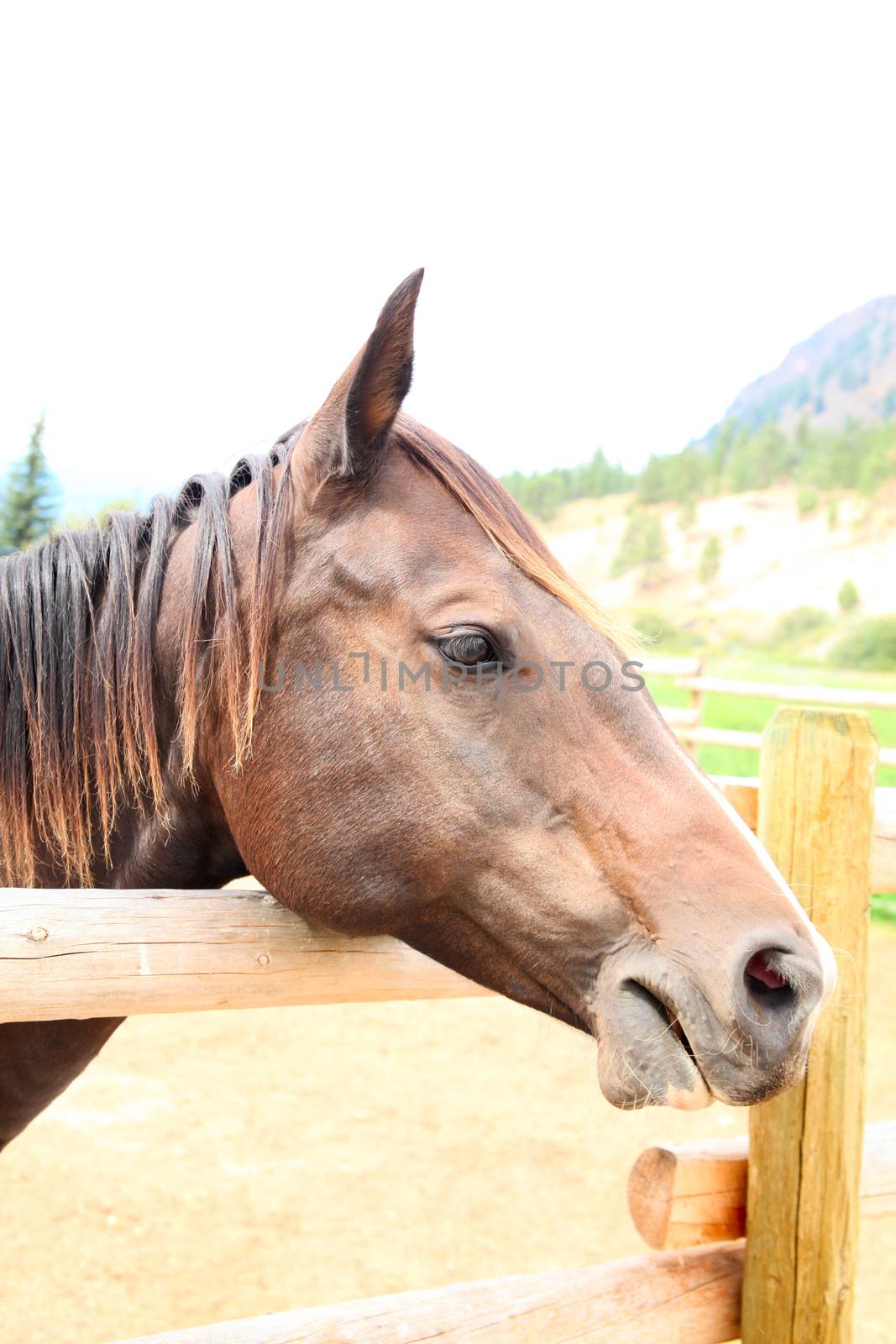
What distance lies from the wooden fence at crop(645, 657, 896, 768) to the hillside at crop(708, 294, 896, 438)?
135 meters

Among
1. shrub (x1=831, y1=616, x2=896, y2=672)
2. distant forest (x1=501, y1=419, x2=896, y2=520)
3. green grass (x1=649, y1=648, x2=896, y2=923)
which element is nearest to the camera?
green grass (x1=649, y1=648, x2=896, y2=923)

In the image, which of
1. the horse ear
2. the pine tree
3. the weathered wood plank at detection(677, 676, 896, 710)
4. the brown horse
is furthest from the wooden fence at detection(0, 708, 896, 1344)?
the pine tree

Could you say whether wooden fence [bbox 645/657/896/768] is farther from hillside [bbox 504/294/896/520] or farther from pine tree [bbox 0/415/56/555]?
hillside [bbox 504/294/896/520]

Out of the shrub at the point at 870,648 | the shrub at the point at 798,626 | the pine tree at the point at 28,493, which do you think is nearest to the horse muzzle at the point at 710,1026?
the pine tree at the point at 28,493

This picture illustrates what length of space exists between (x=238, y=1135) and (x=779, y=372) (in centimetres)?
19739

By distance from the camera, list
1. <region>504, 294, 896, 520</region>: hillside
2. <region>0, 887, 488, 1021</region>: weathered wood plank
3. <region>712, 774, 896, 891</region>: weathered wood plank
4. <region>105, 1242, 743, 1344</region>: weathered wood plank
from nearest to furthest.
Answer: <region>0, 887, 488, 1021</region>: weathered wood plank
<region>105, 1242, 743, 1344</region>: weathered wood plank
<region>712, 774, 896, 891</region>: weathered wood plank
<region>504, 294, 896, 520</region>: hillside

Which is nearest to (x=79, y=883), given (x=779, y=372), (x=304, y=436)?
(x=304, y=436)

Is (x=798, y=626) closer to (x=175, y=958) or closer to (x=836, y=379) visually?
(x=175, y=958)

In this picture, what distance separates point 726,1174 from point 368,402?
74.1 inches

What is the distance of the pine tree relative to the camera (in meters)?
8.63

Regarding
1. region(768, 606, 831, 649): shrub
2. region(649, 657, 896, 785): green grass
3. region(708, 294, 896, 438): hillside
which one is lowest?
region(768, 606, 831, 649): shrub

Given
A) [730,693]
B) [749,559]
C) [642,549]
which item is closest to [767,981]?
[730,693]

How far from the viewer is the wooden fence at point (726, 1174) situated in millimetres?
1763

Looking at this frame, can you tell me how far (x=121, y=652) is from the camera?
1793 mm
